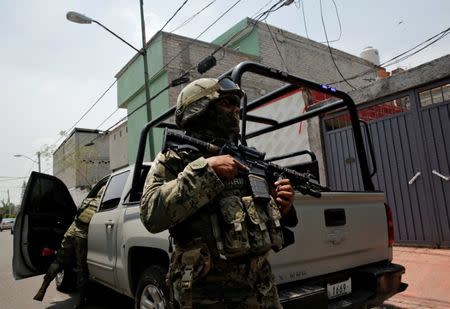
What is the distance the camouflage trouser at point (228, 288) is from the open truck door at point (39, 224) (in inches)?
156

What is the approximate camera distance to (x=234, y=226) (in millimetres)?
1521

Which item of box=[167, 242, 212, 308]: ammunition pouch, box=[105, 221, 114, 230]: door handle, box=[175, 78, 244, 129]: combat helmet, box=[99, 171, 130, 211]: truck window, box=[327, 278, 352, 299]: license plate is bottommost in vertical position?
box=[327, 278, 352, 299]: license plate

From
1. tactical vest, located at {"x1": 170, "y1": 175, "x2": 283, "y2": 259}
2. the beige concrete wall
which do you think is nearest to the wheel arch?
tactical vest, located at {"x1": 170, "y1": 175, "x2": 283, "y2": 259}

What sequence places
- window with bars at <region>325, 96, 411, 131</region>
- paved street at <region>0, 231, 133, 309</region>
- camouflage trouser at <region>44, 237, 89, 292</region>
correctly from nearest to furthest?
camouflage trouser at <region>44, 237, 89, 292</region>
paved street at <region>0, 231, 133, 309</region>
window with bars at <region>325, 96, 411, 131</region>

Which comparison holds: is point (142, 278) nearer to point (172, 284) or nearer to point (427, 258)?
point (172, 284)

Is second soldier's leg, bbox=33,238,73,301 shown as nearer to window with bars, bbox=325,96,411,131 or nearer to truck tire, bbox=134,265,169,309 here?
truck tire, bbox=134,265,169,309

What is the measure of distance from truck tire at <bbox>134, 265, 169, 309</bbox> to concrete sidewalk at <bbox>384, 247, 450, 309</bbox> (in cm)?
264

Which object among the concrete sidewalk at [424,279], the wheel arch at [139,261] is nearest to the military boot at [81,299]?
the wheel arch at [139,261]

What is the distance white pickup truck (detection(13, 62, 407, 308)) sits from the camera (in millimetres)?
2549

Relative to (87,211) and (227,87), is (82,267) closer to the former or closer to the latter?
(87,211)

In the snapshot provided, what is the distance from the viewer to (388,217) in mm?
3301

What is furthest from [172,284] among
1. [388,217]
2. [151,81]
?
[151,81]

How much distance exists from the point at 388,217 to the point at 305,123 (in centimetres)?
493

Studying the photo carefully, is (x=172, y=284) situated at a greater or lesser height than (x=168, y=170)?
lesser
